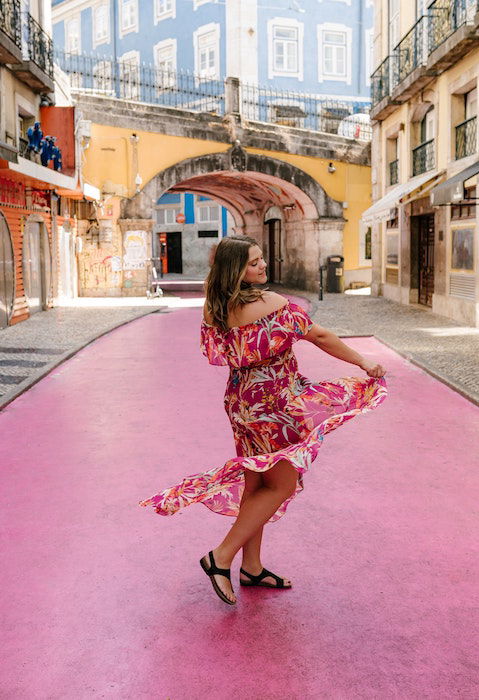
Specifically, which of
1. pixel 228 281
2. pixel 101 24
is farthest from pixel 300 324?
pixel 101 24

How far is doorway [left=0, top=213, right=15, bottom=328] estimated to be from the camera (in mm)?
16266

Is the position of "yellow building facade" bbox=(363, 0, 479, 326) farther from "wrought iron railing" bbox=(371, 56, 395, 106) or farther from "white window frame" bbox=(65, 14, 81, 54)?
"white window frame" bbox=(65, 14, 81, 54)

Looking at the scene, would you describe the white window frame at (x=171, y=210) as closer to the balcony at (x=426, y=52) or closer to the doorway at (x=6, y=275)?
the balcony at (x=426, y=52)

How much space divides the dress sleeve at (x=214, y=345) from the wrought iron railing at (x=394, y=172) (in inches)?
820

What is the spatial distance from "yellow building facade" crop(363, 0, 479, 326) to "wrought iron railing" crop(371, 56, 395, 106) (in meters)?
0.03

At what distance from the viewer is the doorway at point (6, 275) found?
640 inches

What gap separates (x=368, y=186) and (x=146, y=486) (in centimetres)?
2589

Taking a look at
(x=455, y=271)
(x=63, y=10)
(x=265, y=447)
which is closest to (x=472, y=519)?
(x=265, y=447)

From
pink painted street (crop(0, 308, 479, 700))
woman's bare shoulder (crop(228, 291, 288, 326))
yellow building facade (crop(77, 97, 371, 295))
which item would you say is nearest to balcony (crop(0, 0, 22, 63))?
yellow building facade (crop(77, 97, 371, 295))

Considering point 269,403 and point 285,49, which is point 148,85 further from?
point 269,403

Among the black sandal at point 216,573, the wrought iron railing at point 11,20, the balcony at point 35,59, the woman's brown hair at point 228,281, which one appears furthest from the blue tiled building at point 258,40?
the black sandal at point 216,573

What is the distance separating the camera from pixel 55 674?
3.04 meters

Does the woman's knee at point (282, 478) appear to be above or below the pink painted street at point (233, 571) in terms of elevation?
above

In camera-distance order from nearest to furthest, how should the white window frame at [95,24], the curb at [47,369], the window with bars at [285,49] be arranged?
the curb at [47,369], the window with bars at [285,49], the white window frame at [95,24]
